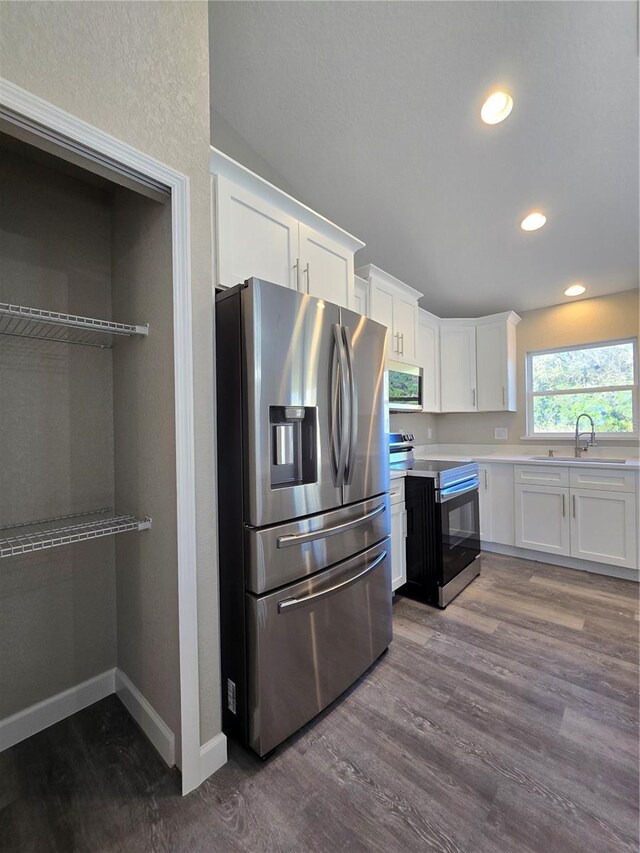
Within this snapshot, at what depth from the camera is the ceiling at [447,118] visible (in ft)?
5.73

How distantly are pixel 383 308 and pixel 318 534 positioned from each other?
2.12 meters

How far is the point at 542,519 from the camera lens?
334 centimetres

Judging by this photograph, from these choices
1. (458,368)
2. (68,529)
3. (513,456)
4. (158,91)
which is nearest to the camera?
(158,91)

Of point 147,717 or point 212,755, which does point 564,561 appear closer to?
point 212,755

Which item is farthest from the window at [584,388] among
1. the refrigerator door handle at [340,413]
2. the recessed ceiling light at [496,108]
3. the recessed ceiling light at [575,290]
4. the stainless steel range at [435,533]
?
the refrigerator door handle at [340,413]

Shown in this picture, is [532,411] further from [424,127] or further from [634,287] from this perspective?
[424,127]

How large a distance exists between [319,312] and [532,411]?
3428 mm

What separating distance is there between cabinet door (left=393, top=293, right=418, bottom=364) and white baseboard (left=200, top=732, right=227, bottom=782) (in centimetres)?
278

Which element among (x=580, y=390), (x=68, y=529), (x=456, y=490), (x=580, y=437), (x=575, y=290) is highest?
(x=575, y=290)

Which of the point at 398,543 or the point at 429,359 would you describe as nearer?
the point at 398,543

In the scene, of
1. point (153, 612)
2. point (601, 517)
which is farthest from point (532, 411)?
point (153, 612)

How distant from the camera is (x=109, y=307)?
1.77 m

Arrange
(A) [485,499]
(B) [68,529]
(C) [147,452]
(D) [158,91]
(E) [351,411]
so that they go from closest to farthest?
(D) [158,91]
(B) [68,529]
(C) [147,452]
(E) [351,411]
(A) [485,499]

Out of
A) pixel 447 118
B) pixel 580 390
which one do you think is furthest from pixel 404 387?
pixel 580 390
